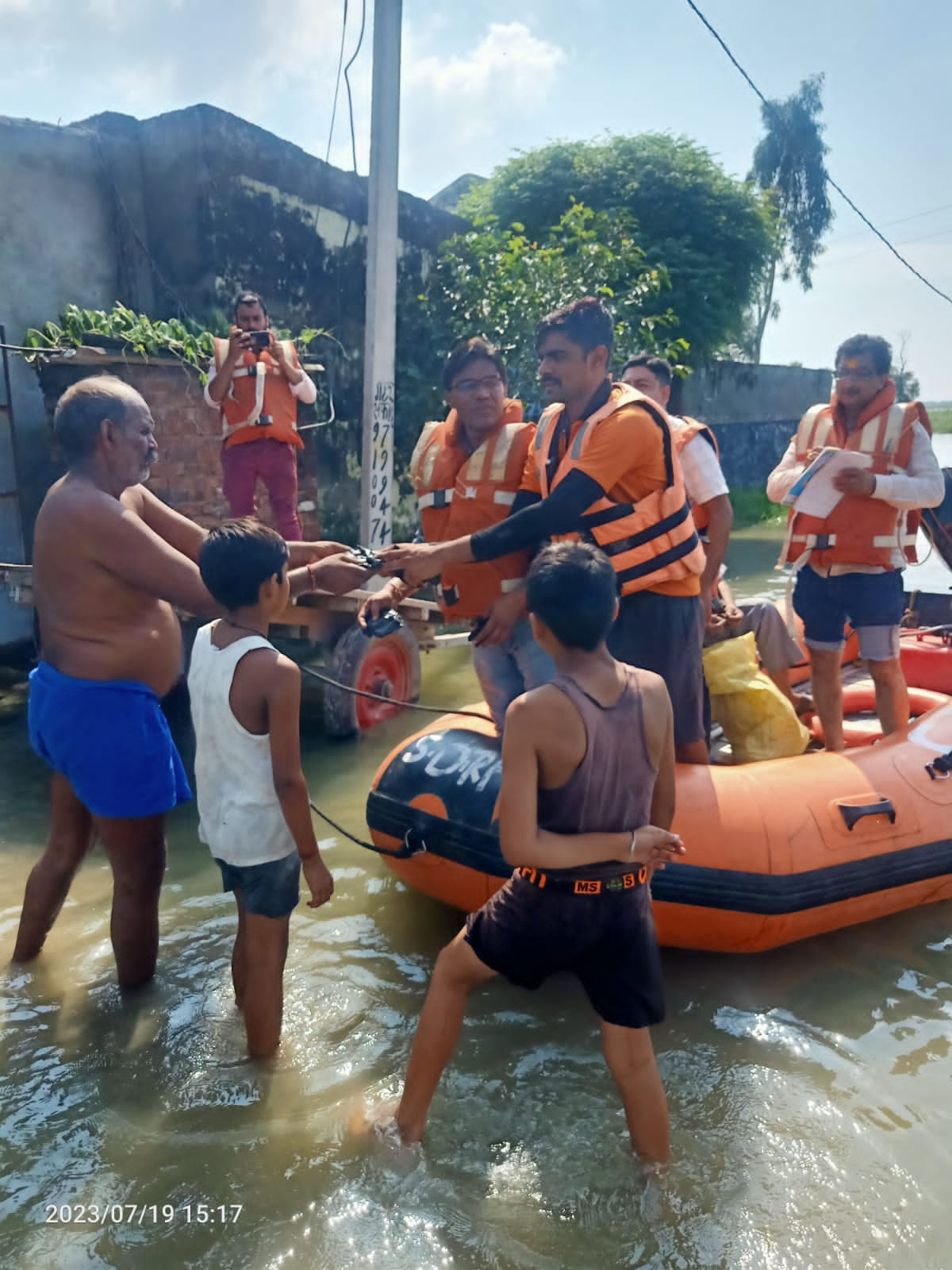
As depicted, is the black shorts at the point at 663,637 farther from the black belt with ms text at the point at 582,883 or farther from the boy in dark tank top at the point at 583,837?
the black belt with ms text at the point at 582,883

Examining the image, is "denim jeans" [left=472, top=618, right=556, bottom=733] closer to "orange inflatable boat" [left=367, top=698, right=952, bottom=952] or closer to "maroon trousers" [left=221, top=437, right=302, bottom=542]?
"orange inflatable boat" [left=367, top=698, right=952, bottom=952]

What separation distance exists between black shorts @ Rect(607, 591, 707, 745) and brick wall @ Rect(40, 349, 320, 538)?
3488mm

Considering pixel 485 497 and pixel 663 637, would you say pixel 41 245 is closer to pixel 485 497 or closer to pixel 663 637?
pixel 485 497

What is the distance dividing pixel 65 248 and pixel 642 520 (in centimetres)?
635

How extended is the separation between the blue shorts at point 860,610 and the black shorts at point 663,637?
1187 millimetres

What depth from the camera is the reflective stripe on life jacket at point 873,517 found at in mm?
4027

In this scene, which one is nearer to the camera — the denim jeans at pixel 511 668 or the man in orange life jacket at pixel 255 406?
the denim jeans at pixel 511 668

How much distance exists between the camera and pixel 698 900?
10.4 ft

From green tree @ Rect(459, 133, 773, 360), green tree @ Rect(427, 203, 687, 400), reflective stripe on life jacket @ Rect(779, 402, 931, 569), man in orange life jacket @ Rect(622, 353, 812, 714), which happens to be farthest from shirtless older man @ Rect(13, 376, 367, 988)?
green tree @ Rect(459, 133, 773, 360)

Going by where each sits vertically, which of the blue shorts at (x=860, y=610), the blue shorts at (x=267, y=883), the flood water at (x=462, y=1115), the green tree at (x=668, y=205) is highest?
the green tree at (x=668, y=205)

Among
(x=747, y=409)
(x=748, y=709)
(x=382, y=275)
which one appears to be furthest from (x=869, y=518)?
(x=747, y=409)

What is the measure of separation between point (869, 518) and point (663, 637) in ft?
4.55

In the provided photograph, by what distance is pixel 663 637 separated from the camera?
3227 mm

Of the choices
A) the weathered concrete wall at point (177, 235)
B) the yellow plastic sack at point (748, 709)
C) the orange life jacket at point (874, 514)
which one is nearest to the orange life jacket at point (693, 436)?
the orange life jacket at point (874, 514)
